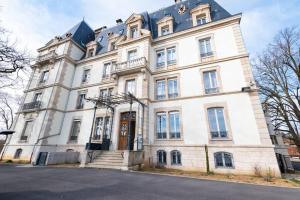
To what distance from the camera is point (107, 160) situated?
34.0ft

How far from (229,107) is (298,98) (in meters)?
7.71

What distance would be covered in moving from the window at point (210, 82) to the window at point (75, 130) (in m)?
12.8

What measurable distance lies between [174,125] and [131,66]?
21.1 ft

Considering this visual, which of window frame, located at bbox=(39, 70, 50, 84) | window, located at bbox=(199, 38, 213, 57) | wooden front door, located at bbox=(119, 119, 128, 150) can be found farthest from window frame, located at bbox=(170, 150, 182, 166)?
window frame, located at bbox=(39, 70, 50, 84)

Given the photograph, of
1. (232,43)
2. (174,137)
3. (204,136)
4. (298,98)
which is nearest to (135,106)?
(174,137)

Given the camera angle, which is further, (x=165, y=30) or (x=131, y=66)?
(x=165, y=30)

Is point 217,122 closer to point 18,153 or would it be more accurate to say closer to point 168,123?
point 168,123

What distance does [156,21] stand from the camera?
1703 centimetres

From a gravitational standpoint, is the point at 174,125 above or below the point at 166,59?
below

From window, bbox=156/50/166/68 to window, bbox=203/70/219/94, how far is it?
398 cm

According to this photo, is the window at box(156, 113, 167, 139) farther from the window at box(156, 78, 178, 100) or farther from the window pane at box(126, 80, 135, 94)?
the window pane at box(126, 80, 135, 94)

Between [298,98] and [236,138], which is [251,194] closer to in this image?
[236,138]

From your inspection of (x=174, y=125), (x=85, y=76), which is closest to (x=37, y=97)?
(x=85, y=76)

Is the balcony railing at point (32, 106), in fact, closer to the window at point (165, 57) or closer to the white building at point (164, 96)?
the white building at point (164, 96)
